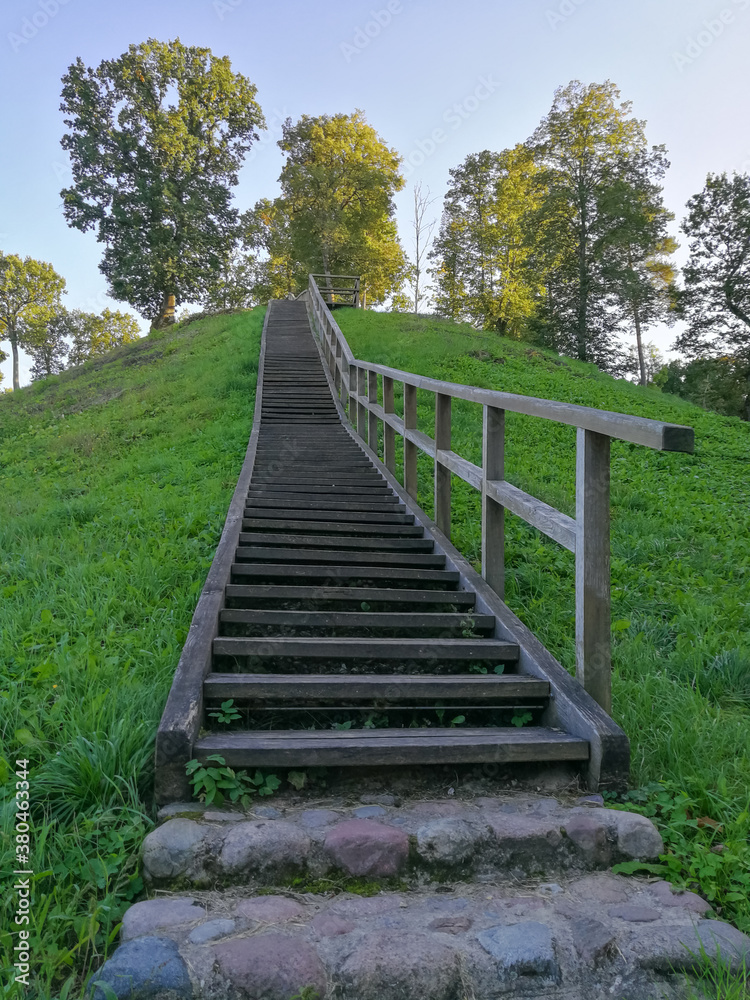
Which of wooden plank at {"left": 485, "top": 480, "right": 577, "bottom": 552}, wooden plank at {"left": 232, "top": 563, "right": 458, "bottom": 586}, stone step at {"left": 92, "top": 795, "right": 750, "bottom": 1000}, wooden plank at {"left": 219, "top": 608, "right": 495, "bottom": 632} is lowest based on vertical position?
stone step at {"left": 92, "top": 795, "right": 750, "bottom": 1000}

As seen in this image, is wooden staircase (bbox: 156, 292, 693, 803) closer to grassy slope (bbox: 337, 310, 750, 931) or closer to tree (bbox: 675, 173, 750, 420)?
grassy slope (bbox: 337, 310, 750, 931)

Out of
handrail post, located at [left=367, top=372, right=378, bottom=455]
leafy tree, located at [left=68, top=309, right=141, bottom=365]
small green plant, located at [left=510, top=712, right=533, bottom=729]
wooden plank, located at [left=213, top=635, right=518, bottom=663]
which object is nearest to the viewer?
small green plant, located at [left=510, top=712, right=533, bottom=729]

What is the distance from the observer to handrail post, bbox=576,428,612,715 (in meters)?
2.57

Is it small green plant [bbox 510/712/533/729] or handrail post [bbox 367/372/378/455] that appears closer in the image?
small green plant [bbox 510/712/533/729]

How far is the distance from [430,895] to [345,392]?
377 inches

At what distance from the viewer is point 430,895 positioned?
190cm

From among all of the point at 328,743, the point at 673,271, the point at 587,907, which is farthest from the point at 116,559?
the point at 673,271

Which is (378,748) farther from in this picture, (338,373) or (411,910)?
(338,373)

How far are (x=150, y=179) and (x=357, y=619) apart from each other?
27.0 metres

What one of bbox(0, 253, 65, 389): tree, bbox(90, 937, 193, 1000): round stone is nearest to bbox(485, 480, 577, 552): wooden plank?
bbox(90, 937, 193, 1000): round stone

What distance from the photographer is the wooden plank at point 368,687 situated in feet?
8.63

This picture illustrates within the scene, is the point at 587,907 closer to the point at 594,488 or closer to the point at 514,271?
the point at 594,488

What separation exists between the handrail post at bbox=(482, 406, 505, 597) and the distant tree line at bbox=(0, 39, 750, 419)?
893 inches

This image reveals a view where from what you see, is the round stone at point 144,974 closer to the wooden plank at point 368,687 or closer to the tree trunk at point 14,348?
the wooden plank at point 368,687
